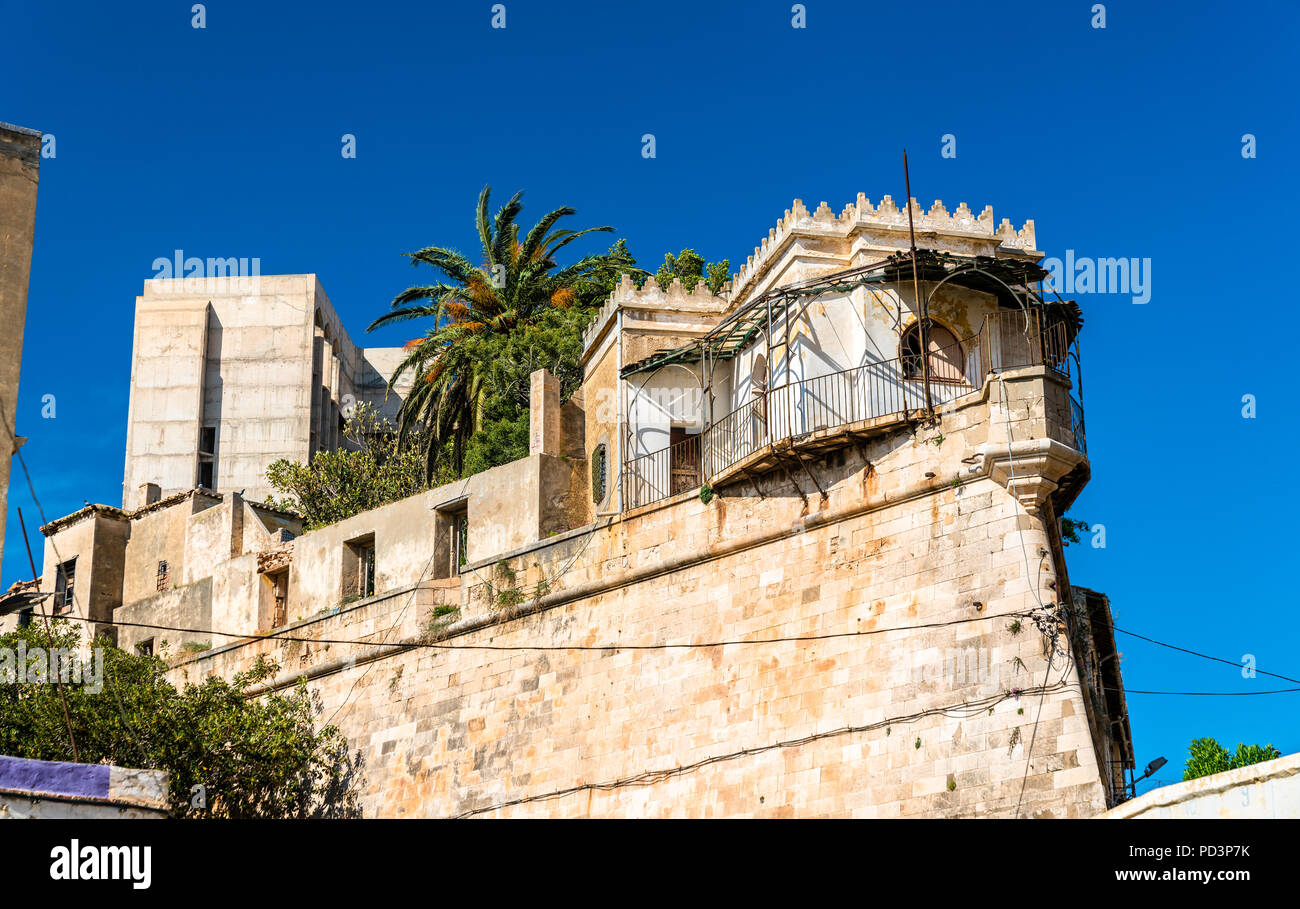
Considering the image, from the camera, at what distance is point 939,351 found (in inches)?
871

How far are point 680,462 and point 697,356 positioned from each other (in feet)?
5.62

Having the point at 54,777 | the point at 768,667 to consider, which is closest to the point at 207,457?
the point at 768,667

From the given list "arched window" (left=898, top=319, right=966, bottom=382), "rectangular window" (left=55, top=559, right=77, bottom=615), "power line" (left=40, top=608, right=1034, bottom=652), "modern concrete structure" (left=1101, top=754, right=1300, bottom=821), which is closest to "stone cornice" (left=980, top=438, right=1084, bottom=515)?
"power line" (left=40, top=608, right=1034, bottom=652)

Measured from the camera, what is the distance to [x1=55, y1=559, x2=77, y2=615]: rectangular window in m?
33.7

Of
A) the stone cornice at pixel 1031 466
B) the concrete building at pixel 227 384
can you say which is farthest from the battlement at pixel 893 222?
the concrete building at pixel 227 384

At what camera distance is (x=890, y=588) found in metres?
19.2

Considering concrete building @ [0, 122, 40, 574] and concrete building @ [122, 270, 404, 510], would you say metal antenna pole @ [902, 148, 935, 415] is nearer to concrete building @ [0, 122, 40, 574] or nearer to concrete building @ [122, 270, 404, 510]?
concrete building @ [0, 122, 40, 574]

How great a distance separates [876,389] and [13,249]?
1233 centimetres

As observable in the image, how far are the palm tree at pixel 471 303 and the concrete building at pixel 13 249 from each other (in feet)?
38.3

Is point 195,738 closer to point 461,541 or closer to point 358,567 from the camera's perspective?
point 358,567

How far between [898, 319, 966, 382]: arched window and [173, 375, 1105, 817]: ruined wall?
253cm

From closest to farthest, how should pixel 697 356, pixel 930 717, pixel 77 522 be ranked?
pixel 930 717, pixel 697 356, pixel 77 522
